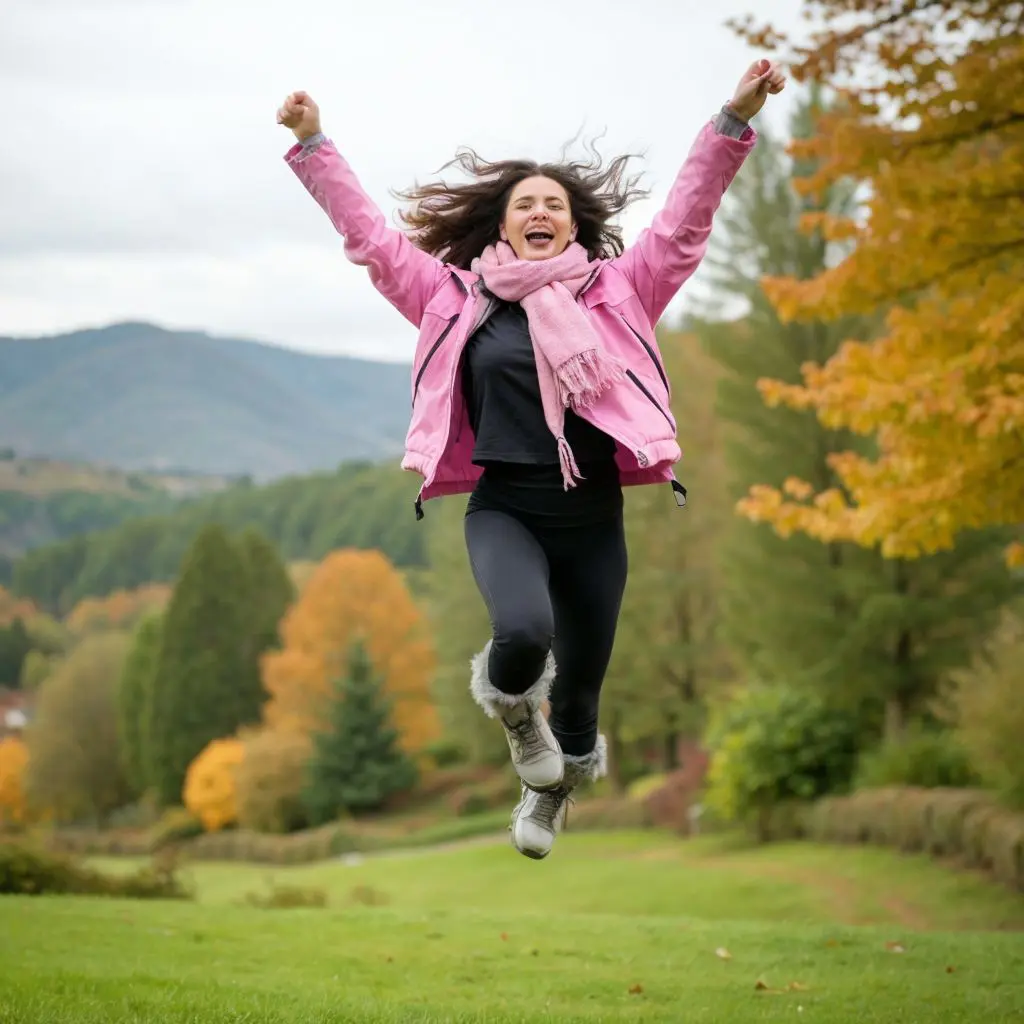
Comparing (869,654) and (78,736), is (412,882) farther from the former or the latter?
(78,736)

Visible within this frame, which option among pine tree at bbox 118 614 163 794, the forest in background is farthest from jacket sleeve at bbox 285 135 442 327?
pine tree at bbox 118 614 163 794

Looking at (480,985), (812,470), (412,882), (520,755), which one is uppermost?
(812,470)

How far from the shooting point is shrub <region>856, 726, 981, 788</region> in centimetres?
1884

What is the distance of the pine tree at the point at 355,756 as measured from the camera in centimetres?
3897

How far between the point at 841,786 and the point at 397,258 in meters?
18.5

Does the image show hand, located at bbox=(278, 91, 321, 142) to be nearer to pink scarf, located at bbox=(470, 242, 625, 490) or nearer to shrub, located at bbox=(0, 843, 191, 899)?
pink scarf, located at bbox=(470, 242, 625, 490)

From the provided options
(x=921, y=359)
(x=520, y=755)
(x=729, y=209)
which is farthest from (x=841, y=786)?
(x=520, y=755)

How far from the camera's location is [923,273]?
938cm

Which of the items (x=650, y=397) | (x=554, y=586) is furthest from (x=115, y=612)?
(x=650, y=397)

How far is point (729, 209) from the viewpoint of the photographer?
23.2 meters

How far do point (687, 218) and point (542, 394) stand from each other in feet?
3.08

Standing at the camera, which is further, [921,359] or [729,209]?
[729,209]

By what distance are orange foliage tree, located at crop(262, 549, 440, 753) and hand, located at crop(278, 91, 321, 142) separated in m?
37.9

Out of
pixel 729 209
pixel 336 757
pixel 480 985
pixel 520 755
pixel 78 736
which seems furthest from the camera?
pixel 78 736
